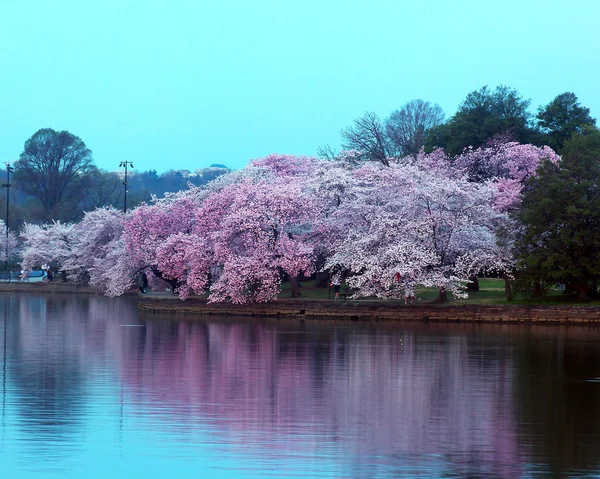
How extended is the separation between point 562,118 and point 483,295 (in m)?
19.5

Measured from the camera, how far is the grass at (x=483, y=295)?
3762cm

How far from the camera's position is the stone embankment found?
117 ft

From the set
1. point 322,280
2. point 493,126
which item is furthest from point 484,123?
point 322,280

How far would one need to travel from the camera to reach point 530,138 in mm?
55312

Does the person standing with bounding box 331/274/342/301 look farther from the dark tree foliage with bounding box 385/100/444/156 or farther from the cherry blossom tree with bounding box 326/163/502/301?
the dark tree foliage with bounding box 385/100/444/156

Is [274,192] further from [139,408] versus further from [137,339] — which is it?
[139,408]

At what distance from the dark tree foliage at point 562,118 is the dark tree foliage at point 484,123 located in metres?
0.91

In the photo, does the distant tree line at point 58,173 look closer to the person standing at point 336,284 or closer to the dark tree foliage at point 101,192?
the dark tree foliage at point 101,192

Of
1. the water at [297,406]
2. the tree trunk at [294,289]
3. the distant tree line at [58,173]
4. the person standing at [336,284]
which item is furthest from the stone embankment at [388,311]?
the distant tree line at [58,173]

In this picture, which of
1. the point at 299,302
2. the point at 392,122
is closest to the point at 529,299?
the point at 299,302

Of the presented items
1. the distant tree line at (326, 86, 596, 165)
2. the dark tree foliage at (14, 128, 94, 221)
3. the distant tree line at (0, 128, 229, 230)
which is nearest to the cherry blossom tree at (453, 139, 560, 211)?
the distant tree line at (326, 86, 596, 165)

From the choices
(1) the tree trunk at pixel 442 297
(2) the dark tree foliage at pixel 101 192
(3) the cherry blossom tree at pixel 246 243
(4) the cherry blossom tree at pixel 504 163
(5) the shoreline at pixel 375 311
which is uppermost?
(2) the dark tree foliage at pixel 101 192

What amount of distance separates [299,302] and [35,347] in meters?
15.8

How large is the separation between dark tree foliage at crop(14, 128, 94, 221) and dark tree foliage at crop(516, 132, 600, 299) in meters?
67.5
